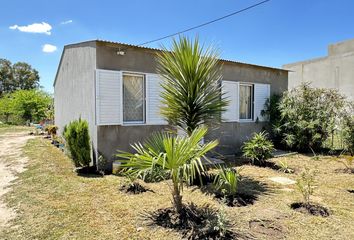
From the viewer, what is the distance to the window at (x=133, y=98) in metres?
7.45

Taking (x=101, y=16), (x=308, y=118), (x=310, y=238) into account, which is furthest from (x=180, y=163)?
(x=101, y=16)

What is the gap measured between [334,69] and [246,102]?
13.6 meters

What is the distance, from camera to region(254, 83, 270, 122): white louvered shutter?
10.6m

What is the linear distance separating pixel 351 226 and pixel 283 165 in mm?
3901

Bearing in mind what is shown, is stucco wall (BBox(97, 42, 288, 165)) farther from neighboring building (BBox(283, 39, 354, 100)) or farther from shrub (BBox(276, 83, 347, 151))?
neighboring building (BBox(283, 39, 354, 100))

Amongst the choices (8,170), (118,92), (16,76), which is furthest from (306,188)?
(16,76)

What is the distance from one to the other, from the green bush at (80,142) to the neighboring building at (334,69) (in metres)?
16.4

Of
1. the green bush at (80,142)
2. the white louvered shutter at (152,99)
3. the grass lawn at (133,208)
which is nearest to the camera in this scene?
the grass lawn at (133,208)

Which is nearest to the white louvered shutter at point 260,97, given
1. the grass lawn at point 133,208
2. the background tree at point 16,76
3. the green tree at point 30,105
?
the grass lawn at point 133,208

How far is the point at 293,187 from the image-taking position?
5848 mm

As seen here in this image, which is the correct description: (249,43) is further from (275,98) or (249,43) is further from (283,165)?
(283,165)

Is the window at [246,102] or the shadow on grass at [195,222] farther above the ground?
the window at [246,102]

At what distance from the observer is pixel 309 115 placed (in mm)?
9953

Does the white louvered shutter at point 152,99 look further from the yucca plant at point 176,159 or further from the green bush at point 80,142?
the yucca plant at point 176,159
